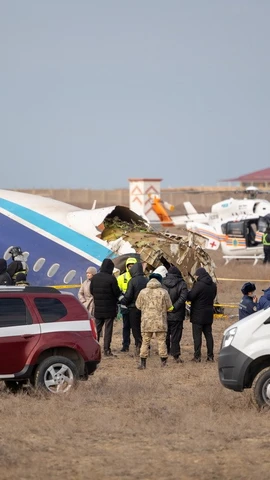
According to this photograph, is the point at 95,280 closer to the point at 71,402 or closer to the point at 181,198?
the point at 71,402

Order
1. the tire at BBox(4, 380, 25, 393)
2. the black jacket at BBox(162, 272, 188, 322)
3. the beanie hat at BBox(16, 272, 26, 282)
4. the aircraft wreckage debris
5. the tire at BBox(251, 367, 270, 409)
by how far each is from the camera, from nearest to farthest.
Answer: the tire at BBox(251, 367, 270, 409) → the tire at BBox(4, 380, 25, 393) → the black jacket at BBox(162, 272, 188, 322) → the beanie hat at BBox(16, 272, 26, 282) → the aircraft wreckage debris

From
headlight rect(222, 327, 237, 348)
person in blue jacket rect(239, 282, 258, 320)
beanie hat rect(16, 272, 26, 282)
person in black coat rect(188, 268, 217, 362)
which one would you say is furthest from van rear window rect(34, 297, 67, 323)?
beanie hat rect(16, 272, 26, 282)

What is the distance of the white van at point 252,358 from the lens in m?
13.0

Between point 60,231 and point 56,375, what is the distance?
10.6m

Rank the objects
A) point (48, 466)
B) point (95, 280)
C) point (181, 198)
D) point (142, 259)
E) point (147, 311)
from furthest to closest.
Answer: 1. point (181, 198)
2. point (142, 259)
3. point (95, 280)
4. point (147, 311)
5. point (48, 466)

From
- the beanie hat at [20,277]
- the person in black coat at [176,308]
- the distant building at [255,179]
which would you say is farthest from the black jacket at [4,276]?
the distant building at [255,179]

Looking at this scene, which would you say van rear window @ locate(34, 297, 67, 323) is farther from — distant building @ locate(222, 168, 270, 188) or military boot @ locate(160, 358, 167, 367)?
distant building @ locate(222, 168, 270, 188)

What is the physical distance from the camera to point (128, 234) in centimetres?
2492

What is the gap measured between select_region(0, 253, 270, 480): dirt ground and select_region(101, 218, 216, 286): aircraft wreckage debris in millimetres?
7341

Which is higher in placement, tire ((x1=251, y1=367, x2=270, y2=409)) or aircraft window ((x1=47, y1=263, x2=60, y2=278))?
aircraft window ((x1=47, y1=263, x2=60, y2=278))

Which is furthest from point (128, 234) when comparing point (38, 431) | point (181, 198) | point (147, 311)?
point (181, 198)

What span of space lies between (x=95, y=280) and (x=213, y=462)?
952cm

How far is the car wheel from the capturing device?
1440 centimetres

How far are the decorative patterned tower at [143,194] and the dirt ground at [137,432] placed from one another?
1636 inches
